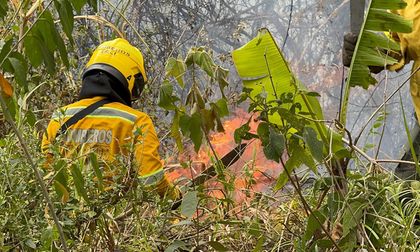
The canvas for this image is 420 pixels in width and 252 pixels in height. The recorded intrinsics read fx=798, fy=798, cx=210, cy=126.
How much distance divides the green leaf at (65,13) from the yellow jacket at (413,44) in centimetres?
240

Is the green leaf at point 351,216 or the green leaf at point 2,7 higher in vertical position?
the green leaf at point 2,7

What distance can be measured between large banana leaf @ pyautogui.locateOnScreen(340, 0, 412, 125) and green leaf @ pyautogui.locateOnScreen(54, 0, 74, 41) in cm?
112

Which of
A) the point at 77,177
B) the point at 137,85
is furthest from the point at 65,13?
the point at 137,85

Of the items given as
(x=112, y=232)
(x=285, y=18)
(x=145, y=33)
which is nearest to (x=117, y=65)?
(x=112, y=232)

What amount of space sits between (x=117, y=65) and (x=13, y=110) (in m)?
2.22

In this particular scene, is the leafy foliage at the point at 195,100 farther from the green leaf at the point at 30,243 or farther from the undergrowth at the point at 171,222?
the green leaf at the point at 30,243

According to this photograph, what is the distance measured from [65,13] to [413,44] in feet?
8.32

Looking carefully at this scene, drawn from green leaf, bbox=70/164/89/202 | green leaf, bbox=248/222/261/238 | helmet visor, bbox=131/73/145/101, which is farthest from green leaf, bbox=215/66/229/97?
helmet visor, bbox=131/73/145/101

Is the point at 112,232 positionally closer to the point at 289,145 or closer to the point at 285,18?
the point at 289,145

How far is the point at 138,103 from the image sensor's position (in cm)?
543

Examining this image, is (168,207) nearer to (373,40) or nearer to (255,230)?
(255,230)

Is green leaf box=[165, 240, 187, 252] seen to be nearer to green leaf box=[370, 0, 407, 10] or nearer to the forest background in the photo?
the forest background

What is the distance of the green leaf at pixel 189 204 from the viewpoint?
75.3 inches

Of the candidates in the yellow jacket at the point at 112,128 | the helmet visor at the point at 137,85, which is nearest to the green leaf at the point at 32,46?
the yellow jacket at the point at 112,128
